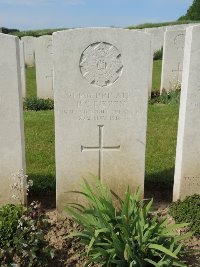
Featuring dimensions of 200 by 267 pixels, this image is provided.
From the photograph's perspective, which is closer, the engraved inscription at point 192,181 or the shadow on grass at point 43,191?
the engraved inscription at point 192,181

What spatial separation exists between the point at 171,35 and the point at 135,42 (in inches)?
268

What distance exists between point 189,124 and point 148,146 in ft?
7.60

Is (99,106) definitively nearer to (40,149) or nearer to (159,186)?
(159,186)

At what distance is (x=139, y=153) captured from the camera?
3.95 meters

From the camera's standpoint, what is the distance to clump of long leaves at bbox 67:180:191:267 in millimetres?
2930

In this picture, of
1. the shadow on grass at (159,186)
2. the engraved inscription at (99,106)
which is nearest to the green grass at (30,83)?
the shadow on grass at (159,186)

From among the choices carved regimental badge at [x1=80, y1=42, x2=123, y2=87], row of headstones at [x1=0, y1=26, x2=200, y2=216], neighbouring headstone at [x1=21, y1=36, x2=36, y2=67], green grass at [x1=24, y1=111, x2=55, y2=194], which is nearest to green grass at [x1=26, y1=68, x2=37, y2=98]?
neighbouring headstone at [x1=21, y1=36, x2=36, y2=67]

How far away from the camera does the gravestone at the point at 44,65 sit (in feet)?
33.4

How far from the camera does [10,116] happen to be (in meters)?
3.77

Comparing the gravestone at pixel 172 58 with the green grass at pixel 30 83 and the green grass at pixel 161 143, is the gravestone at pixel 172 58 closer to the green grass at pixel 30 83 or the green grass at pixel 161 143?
the green grass at pixel 161 143

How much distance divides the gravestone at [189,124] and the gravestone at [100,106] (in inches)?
17.0

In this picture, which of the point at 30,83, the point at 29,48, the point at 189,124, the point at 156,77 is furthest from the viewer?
the point at 29,48

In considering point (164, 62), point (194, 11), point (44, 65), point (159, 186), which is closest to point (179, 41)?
point (164, 62)

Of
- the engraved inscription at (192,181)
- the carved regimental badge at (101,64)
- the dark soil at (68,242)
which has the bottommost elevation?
the dark soil at (68,242)
